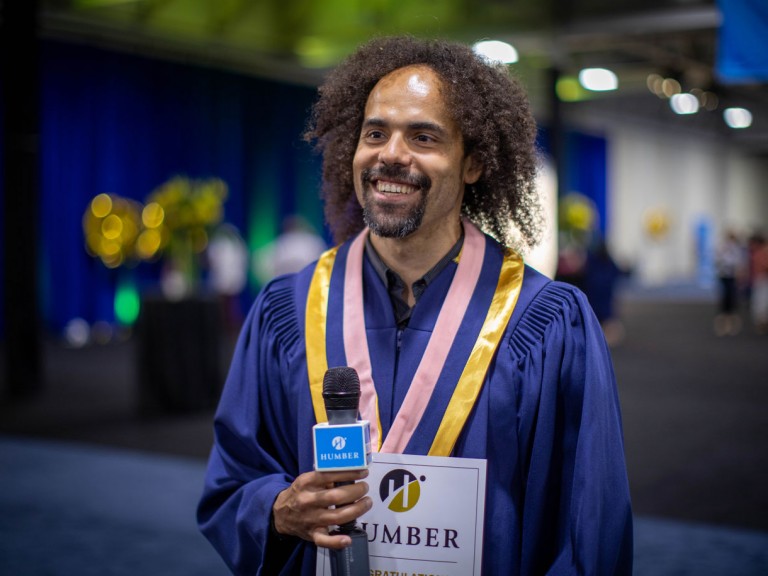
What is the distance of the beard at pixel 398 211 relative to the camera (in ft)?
5.53

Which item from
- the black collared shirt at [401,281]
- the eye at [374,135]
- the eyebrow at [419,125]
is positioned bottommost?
the black collared shirt at [401,281]

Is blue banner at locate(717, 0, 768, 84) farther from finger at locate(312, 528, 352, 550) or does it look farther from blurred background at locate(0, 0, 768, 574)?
finger at locate(312, 528, 352, 550)

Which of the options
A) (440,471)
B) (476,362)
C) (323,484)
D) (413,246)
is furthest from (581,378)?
(323,484)

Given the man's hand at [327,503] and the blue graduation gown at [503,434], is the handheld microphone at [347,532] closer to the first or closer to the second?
the man's hand at [327,503]

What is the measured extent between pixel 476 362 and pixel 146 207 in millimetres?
11191

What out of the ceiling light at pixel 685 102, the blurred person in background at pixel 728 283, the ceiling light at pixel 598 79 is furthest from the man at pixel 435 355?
the ceiling light at pixel 685 102

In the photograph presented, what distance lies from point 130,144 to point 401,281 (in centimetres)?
1151

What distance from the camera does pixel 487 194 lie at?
195 cm

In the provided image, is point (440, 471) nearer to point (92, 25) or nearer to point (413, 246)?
point (413, 246)

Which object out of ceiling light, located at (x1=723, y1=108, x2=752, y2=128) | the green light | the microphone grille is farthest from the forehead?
ceiling light, located at (x1=723, y1=108, x2=752, y2=128)

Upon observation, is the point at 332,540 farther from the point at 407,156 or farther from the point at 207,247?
the point at 207,247

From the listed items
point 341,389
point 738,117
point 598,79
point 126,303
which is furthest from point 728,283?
point 738,117

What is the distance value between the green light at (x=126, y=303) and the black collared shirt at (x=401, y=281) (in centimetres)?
1136

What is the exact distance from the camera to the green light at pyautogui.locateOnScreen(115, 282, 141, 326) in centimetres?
1259
